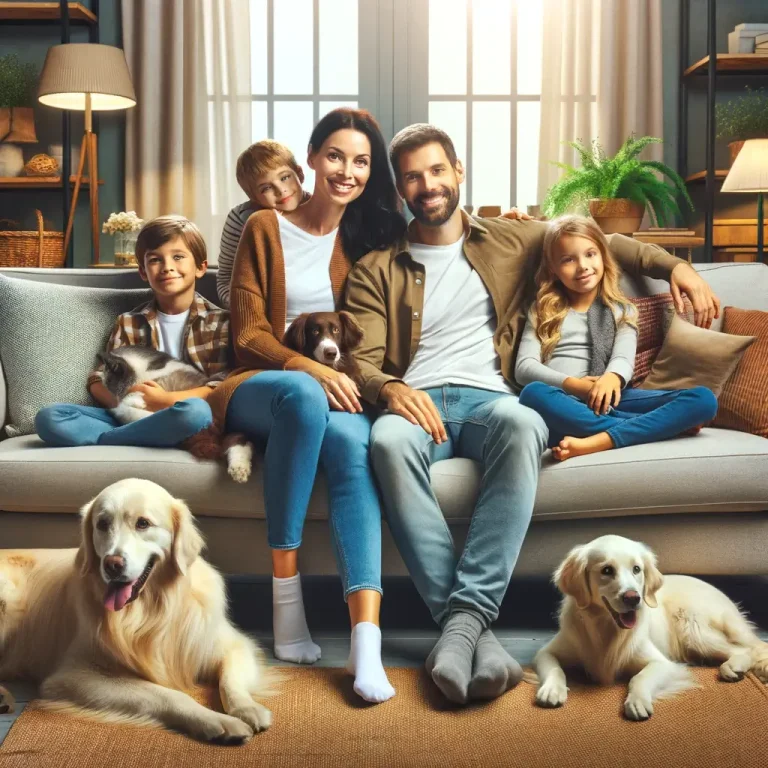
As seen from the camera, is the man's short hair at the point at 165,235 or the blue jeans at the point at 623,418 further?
the man's short hair at the point at 165,235

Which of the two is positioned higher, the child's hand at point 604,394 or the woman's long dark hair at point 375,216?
the woman's long dark hair at point 375,216

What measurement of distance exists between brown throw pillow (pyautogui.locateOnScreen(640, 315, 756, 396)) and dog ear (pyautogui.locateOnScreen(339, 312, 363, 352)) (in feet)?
2.43

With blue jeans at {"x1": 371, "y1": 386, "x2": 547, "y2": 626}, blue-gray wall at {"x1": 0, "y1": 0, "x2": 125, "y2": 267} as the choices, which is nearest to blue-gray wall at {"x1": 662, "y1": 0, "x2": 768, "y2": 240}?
blue-gray wall at {"x1": 0, "y1": 0, "x2": 125, "y2": 267}

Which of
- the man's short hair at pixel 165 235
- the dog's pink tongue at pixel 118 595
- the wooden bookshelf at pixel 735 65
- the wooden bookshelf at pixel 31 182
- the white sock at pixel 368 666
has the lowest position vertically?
the white sock at pixel 368 666

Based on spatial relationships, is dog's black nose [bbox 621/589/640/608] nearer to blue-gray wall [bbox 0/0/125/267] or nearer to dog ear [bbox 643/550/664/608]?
dog ear [bbox 643/550/664/608]

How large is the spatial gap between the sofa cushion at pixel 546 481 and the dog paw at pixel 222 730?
0.55 m

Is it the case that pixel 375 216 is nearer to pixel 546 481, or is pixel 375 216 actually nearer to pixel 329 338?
pixel 329 338

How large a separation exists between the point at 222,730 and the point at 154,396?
926 millimetres

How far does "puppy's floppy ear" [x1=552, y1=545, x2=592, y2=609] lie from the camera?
1.79 metres

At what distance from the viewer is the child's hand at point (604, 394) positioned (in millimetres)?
2180

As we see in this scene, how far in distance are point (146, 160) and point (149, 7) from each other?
768 millimetres

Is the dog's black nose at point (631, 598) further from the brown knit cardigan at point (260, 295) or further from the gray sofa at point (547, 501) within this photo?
the brown knit cardigan at point (260, 295)

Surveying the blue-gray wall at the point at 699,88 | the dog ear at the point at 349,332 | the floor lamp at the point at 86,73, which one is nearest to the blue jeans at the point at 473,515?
the dog ear at the point at 349,332

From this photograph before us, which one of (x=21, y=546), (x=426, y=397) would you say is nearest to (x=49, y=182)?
(x=21, y=546)
